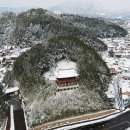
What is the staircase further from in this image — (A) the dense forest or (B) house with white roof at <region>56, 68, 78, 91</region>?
(B) house with white roof at <region>56, 68, 78, 91</region>

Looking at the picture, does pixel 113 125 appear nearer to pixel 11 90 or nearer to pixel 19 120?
pixel 19 120

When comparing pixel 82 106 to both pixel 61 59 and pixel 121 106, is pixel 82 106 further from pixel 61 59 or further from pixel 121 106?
pixel 61 59

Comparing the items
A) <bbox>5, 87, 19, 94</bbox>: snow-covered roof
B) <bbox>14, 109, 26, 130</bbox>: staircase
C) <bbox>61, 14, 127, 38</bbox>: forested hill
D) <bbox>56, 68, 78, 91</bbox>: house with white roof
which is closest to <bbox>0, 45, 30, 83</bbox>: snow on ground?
<bbox>5, 87, 19, 94</bbox>: snow-covered roof

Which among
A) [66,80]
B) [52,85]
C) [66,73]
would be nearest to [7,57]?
[52,85]

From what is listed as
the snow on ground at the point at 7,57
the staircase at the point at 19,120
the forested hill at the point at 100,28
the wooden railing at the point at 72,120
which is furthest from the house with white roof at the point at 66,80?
the forested hill at the point at 100,28

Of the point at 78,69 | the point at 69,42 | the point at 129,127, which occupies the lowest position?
the point at 129,127

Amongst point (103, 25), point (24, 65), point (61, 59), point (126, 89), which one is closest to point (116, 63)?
point (126, 89)

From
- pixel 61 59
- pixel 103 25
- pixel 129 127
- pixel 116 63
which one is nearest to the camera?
pixel 129 127
